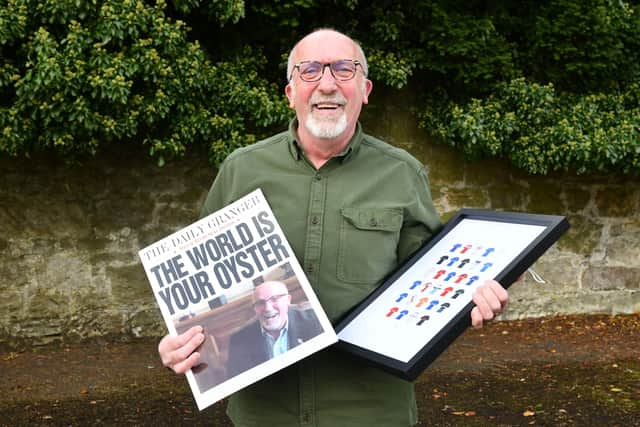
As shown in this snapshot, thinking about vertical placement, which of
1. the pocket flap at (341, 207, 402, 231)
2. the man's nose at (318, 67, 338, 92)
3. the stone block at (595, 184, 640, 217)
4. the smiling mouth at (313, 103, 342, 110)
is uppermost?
the man's nose at (318, 67, 338, 92)

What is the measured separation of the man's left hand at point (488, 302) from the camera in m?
1.74

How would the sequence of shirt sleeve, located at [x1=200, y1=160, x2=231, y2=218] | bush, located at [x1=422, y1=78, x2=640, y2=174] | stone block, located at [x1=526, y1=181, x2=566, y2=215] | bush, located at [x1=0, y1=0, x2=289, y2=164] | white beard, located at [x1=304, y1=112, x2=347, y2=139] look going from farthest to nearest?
stone block, located at [x1=526, y1=181, x2=566, y2=215] → bush, located at [x1=422, y1=78, x2=640, y2=174] → bush, located at [x1=0, y1=0, x2=289, y2=164] → shirt sleeve, located at [x1=200, y1=160, x2=231, y2=218] → white beard, located at [x1=304, y1=112, x2=347, y2=139]

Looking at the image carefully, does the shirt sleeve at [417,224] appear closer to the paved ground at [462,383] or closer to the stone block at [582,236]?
the paved ground at [462,383]

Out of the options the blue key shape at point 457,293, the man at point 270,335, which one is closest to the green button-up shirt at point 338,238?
the man at point 270,335

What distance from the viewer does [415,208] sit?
2.19m

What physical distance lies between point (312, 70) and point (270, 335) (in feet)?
2.67

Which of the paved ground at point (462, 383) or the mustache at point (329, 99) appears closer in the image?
the mustache at point (329, 99)

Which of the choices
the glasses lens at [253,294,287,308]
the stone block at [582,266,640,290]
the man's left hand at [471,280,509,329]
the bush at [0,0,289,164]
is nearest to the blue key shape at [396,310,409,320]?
the man's left hand at [471,280,509,329]

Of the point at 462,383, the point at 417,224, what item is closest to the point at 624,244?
the point at 462,383

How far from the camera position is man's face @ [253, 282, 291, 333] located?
1.86 metres

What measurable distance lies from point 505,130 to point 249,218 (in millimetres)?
4982

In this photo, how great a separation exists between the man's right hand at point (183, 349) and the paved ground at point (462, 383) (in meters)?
2.86

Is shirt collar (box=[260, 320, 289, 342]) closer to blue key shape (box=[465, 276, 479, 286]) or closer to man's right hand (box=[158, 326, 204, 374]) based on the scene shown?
man's right hand (box=[158, 326, 204, 374])

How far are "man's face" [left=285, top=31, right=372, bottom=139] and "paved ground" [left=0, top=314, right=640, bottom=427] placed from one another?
2.92m
